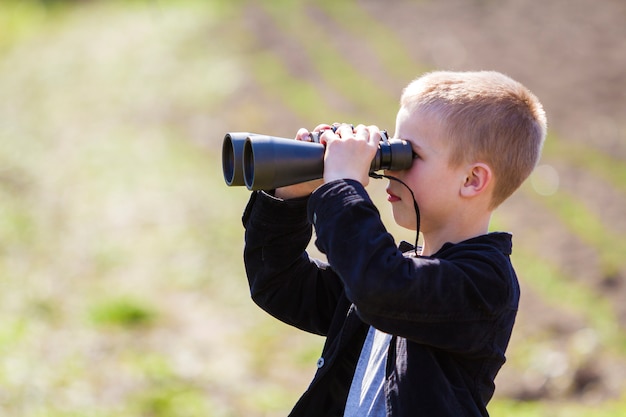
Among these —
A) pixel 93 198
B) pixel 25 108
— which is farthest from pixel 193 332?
pixel 25 108

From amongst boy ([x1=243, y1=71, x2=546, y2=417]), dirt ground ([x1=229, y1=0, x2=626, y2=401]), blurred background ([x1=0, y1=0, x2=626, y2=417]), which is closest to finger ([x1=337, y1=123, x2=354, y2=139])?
boy ([x1=243, y1=71, x2=546, y2=417])

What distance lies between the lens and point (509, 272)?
6.54 ft

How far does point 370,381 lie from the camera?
2.08 m

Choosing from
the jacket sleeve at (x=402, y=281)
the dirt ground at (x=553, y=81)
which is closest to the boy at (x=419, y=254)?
the jacket sleeve at (x=402, y=281)

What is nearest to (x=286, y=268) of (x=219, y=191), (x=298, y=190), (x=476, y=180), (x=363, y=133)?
(x=298, y=190)

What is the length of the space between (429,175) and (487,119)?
195mm

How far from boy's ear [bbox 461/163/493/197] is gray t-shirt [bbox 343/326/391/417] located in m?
0.42

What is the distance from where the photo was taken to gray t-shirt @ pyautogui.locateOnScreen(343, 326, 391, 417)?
2.04 metres

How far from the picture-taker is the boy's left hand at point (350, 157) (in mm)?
1988

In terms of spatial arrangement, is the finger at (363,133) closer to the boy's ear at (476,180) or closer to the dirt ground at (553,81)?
the boy's ear at (476,180)

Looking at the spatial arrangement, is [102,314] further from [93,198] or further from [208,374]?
[93,198]

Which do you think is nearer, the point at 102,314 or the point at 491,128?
the point at 491,128

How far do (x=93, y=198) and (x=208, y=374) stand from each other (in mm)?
3828

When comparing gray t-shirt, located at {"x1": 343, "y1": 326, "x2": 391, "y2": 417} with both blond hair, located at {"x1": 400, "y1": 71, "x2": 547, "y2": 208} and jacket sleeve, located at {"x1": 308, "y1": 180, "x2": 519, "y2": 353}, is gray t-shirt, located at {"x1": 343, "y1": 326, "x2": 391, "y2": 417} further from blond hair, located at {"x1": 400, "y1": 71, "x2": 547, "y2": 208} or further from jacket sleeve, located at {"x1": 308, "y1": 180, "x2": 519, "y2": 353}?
blond hair, located at {"x1": 400, "y1": 71, "x2": 547, "y2": 208}
